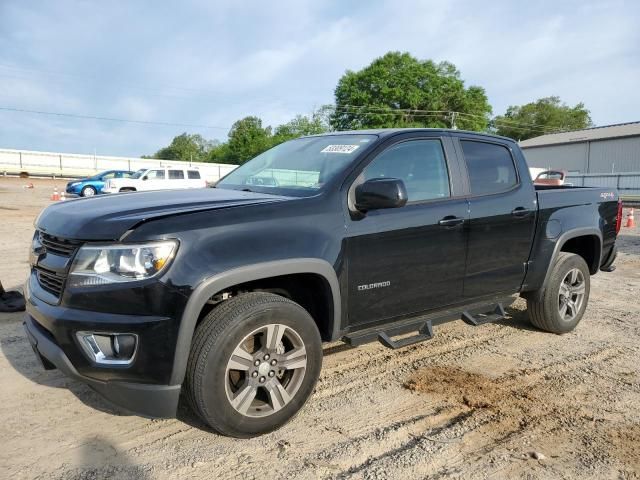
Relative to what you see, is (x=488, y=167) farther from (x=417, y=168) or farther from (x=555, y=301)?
(x=555, y=301)

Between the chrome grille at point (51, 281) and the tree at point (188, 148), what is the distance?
96.6 m

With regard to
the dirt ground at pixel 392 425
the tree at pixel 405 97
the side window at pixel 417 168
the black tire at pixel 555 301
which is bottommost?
the dirt ground at pixel 392 425

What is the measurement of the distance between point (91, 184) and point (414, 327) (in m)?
25.7

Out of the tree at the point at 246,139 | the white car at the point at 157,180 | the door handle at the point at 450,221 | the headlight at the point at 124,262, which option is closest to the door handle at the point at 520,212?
the door handle at the point at 450,221

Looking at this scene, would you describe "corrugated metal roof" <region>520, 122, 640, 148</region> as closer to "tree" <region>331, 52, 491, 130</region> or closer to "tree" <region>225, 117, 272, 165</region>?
"tree" <region>331, 52, 491, 130</region>

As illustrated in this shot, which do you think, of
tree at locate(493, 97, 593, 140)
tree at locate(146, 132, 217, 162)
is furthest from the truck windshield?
tree at locate(146, 132, 217, 162)

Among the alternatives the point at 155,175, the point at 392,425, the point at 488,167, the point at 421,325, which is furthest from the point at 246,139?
the point at 392,425

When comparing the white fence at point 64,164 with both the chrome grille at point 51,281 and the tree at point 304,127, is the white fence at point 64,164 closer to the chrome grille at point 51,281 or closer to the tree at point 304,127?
the tree at point 304,127

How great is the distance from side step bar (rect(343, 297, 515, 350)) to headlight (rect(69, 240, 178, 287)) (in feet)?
4.39

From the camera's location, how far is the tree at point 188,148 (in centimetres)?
9869

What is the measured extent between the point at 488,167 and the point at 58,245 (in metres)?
3.28

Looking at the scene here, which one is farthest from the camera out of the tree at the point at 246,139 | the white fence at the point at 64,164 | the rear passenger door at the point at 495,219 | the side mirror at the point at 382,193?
the tree at the point at 246,139

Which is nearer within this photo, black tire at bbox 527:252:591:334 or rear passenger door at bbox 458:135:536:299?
rear passenger door at bbox 458:135:536:299

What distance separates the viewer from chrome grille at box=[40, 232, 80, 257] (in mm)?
2646
